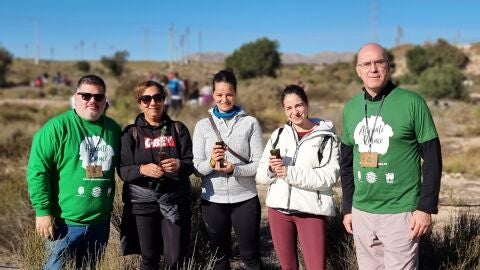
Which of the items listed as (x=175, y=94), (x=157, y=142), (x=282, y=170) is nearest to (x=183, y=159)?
(x=157, y=142)

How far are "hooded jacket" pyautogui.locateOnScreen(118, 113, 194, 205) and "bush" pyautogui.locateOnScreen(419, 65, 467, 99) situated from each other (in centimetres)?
2822

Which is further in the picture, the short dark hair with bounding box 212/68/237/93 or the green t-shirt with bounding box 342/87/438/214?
the short dark hair with bounding box 212/68/237/93

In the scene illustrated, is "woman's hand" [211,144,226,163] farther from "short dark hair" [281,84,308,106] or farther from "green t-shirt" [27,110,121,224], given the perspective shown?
"green t-shirt" [27,110,121,224]

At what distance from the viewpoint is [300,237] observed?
439 cm

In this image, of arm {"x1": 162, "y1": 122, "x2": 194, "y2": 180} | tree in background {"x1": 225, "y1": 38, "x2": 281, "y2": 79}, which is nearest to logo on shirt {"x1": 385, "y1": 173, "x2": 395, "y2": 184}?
arm {"x1": 162, "y1": 122, "x2": 194, "y2": 180}

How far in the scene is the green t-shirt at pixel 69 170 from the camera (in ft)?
13.0

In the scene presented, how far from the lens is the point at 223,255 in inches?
189

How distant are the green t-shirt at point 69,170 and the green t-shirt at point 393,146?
6.20ft

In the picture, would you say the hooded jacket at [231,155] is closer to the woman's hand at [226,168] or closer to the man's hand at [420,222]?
the woman's hand at [226,168]

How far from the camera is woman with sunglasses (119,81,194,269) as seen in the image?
171 inches

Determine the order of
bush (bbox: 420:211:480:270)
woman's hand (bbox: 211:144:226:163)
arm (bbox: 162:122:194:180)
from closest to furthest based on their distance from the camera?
arm (bbox: 162:122:194:180)
woman's hand (bbox: 211:144:226:163)
bush (bbox: 420:211:480:270)

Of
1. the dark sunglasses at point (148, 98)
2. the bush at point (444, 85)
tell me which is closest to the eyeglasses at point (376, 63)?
the dark sunglasses at point (148, 98)

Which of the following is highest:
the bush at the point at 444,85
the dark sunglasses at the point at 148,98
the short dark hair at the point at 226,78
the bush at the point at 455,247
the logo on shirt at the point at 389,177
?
the bush at the point at 444,85

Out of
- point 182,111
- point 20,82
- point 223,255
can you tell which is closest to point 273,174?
point 223,255
